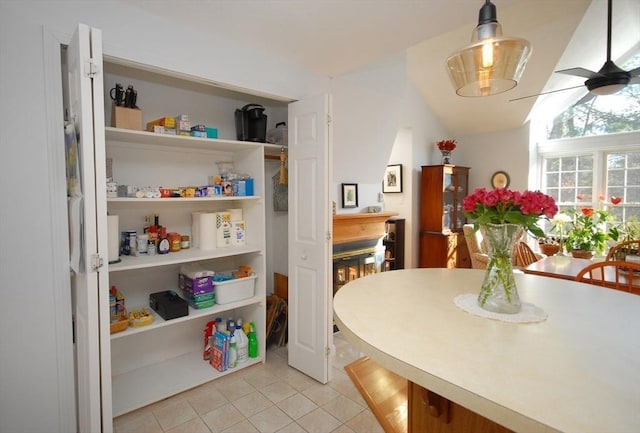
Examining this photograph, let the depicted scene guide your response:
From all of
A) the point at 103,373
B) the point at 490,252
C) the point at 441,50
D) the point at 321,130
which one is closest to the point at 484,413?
the point at 490,252

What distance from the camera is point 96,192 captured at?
1.33 metres

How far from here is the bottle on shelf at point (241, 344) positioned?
2.47 m

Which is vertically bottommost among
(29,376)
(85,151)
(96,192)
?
(29,376)

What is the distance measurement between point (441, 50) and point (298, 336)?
131 inches

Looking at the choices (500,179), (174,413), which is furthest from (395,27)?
(500,179)

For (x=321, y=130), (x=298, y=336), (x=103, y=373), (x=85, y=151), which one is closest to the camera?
(x=85, y=151)

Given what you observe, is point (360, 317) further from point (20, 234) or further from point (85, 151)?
point (20, 234)

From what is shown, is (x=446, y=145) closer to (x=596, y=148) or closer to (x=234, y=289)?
(x=596, y=148)

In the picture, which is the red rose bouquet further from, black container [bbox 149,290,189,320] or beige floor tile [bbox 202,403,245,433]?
black container [bbox 149,290,189,320]

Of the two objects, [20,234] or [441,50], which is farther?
[441,50]

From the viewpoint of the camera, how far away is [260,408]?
2.05 meters

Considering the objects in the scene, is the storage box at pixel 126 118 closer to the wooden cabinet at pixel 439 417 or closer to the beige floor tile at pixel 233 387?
the beige floor tile at pixel 233 387

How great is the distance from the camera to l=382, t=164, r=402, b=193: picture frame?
4.73m

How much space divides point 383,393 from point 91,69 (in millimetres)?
1749
